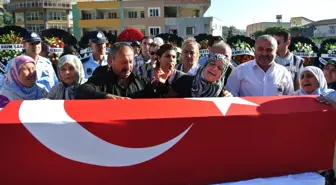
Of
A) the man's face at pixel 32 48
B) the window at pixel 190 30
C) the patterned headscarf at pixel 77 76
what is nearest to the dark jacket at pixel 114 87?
the patterned headscarf at pixel 77 76

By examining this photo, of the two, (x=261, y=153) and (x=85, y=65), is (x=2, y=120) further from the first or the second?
(x=85, y=65)

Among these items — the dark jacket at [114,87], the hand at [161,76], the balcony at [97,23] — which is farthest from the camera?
the balcony at [97,23]

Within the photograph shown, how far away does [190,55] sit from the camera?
3898mm

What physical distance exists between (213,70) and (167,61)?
2.26ft

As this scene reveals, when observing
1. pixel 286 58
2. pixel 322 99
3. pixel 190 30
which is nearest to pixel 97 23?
pixel 190 30

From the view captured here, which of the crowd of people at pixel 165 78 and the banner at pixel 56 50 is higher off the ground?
the banner at pixel 56 50

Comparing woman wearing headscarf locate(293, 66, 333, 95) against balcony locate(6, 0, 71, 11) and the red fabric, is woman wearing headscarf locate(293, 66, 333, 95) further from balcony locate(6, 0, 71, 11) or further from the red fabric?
balcony locate(6, 0, 71, 11)

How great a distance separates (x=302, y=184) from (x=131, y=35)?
6.28 metres

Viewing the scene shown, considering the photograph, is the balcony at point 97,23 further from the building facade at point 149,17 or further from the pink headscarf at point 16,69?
the pink headscarf at point 16,69

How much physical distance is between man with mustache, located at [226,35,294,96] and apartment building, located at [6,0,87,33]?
197 ft

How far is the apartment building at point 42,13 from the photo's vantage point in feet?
198

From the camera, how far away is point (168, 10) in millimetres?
44844

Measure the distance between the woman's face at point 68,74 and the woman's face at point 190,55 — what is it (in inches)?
58.7

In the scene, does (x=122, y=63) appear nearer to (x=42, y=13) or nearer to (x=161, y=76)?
(x=161, y=76)
